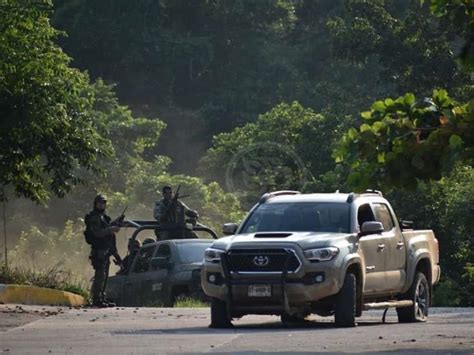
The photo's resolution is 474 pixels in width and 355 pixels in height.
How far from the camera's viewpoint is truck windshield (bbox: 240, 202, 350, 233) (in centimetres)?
2102

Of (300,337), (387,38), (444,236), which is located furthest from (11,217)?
(300,337)

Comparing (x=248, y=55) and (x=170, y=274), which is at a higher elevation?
(x=248, y=55)

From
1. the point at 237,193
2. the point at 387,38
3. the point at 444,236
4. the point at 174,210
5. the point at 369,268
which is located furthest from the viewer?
the point at 237,193

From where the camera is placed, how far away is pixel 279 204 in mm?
21547

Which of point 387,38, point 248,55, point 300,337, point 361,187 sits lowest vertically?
point 300,337

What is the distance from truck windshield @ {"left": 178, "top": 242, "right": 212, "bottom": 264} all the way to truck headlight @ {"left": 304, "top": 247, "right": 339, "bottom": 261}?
7.97 metres

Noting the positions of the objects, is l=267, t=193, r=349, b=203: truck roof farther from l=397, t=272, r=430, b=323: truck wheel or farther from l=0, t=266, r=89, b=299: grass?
l=0, t=266, r=89, b=299: grass

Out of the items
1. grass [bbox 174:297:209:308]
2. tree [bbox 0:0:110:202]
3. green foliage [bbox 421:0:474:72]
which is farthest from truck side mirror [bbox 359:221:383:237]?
tree [bbox 0:0:110:202]

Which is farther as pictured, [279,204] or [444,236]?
[444,236]

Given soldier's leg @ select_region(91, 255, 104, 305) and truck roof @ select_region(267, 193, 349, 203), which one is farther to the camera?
soldier's leg @ select_region(91, 255, 104, 305)

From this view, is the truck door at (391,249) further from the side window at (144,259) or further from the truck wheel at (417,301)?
the side window at (144,259)

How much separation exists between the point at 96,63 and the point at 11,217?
49.0 feet

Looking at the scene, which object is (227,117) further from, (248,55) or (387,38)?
(387,38)

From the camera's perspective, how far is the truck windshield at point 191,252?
27.9 meters
